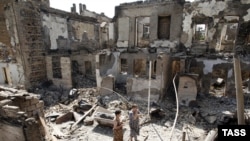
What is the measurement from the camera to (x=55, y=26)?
14836 mm

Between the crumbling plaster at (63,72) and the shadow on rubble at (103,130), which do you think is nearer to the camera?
the shadow on rubble at (103,130)

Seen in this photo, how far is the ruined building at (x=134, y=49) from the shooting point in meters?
10.9

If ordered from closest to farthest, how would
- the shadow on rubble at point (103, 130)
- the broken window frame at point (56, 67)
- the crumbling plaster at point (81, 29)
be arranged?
the shadow on rubble at point (103, 130)
the broken window frame at point (56, 67)
the crumbling plaster at point (81, 29)

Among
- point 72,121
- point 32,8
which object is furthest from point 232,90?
point 32,8

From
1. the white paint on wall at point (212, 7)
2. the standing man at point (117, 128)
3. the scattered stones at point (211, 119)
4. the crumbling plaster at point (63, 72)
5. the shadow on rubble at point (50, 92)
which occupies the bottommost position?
the scattered stones at point (211, 119)

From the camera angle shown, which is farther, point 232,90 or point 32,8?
point 32,8

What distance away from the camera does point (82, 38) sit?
696 inches

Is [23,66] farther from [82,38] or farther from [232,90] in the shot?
[232,90]

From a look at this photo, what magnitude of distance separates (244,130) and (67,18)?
15.7m

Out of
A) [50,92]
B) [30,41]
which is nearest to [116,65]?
[50,92]

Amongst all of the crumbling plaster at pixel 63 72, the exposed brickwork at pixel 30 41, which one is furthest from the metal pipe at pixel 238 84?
the exposed brickwork at pixel 30 41

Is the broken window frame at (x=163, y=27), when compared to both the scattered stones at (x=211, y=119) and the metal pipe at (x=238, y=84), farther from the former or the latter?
the metal pipe at (x=238, y=84)

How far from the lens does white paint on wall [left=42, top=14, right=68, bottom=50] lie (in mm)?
14250

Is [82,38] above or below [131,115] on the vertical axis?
above
